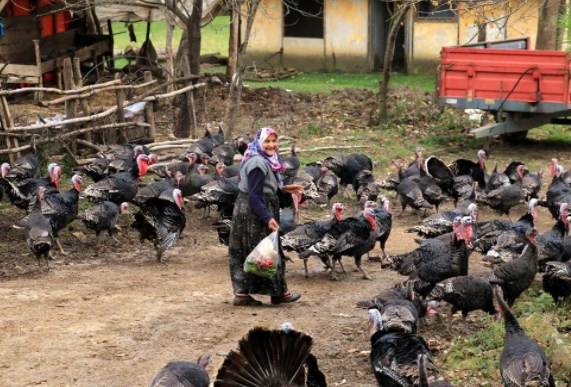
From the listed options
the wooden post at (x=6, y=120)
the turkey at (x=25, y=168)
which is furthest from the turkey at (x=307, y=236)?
the wooden post at (x=6, y=120)

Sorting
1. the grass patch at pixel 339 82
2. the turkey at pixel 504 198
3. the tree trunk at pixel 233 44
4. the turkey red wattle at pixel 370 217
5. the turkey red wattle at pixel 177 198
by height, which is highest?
the tree trunk at pixel 233 44

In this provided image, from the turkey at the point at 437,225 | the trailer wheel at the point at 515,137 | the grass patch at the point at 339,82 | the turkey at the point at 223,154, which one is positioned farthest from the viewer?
the grass patch at the point at 339,82

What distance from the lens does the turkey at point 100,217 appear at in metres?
11.8

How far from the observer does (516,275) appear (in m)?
9.05

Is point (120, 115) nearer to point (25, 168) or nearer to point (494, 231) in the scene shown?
point (25, 168)

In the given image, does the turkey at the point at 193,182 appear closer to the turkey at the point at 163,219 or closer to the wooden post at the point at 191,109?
the turkey at the point at 163,219

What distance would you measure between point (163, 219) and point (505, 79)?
25.3ft

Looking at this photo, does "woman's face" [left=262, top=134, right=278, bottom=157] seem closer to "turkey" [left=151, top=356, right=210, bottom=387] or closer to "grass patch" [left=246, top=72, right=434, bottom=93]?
"turkey" [left=151, top=356, right=210, bottom=387]

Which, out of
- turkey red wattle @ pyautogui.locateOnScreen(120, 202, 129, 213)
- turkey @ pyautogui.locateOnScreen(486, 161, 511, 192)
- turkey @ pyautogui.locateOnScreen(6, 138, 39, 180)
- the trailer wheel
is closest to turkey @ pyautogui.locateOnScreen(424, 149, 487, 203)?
turkey @ pyautogui.locateOnScreen(486, 161, 511, 192)

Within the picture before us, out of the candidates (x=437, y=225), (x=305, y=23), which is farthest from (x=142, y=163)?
(x=305, y=23)

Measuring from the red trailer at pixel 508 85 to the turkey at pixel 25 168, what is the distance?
7504 millimetres

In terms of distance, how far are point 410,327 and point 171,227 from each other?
4.67 metres

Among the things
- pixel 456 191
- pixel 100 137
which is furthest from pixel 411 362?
pixel 100 137

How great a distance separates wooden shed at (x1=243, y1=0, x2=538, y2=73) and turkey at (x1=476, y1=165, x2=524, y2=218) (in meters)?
12.6
